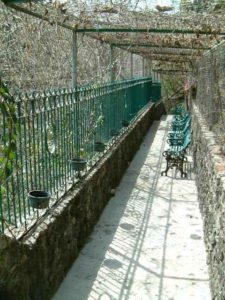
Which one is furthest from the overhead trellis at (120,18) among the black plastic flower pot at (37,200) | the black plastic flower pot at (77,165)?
the black plastic flower pot at (37,200)

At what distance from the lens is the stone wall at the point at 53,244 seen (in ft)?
10.9

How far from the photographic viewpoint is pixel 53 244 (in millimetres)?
→ 4289

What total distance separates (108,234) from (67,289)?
152cm

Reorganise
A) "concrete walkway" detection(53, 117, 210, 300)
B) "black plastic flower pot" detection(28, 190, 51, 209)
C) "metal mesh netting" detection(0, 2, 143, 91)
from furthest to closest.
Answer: "metal mesh netting" detection(0, 2, 143, 91) < "concrete walkway" detection(53, 117, 210, 300) < "black plastic flower pot" detection(28, 190, 51, 209)

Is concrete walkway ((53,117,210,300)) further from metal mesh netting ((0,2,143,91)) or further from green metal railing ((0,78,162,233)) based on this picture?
metal mesh netting ((0,2,143,91))

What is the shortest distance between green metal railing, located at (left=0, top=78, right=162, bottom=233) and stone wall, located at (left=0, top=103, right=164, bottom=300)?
0.16 metres

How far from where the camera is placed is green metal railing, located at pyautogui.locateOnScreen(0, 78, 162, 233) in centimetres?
383

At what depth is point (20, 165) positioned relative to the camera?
3898 mm

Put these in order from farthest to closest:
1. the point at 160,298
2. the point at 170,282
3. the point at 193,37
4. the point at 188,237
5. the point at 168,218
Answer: the point at 193,37, the point at 168,218, the point at 188,237, the point at 170,282, the point at 160,298

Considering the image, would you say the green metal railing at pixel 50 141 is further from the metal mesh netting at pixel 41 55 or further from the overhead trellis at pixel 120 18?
the metal mesh netting at pixel 41 55

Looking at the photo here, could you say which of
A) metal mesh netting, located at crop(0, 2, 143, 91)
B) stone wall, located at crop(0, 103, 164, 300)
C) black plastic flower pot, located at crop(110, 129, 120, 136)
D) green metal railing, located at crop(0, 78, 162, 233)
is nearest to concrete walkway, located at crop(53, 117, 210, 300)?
stone wall, located at crop(0, 103, 164, 300)

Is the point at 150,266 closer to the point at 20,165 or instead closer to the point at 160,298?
the point at 160,298

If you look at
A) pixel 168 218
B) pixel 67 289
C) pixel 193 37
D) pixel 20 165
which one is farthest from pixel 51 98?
pixel 193 37

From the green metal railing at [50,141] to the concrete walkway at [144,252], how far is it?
86 centimetres
